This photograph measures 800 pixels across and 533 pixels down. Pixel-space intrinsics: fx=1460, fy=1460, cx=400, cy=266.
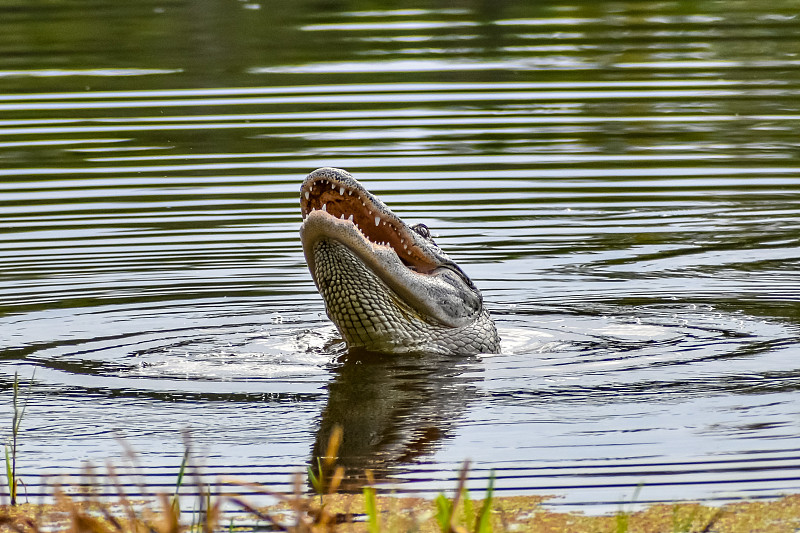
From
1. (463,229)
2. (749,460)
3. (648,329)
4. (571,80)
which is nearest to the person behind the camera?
(749,460)

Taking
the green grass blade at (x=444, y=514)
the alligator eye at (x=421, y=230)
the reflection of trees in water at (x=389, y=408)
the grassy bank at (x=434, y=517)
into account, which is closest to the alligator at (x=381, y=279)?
the alligator eye at (x=421, y=230)

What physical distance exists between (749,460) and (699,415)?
2.18 feet

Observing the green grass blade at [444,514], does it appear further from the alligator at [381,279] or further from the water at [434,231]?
the alligator at [381,279]

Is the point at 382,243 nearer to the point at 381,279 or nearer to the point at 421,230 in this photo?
the point at 381,279

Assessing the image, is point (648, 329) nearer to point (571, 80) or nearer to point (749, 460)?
point (749, 460)

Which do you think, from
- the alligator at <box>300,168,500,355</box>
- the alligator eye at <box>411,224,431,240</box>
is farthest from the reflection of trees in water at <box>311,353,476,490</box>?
the alligator eye at <box>411,224,431,240</box>

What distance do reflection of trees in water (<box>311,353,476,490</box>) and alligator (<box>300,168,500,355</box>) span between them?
133mm

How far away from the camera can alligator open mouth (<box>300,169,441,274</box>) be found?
22.8ft

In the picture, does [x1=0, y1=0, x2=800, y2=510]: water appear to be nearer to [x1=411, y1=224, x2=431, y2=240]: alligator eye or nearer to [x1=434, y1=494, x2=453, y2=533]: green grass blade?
[x1=411, y1=224, x2=431, y2=240]: alligator eye

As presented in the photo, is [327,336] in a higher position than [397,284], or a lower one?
lower

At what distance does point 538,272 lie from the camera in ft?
31.8

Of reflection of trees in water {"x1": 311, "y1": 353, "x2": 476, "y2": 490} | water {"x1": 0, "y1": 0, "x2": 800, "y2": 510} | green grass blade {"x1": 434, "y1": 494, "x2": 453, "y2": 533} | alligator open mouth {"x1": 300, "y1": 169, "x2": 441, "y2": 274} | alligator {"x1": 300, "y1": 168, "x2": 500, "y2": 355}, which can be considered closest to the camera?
green grass blade {"x1": 434, "y1": 494, "x2": 453, "y2": 533}

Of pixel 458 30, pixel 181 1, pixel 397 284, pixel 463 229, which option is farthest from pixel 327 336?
pixel 181 1

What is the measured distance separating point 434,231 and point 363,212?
3.72 meters
